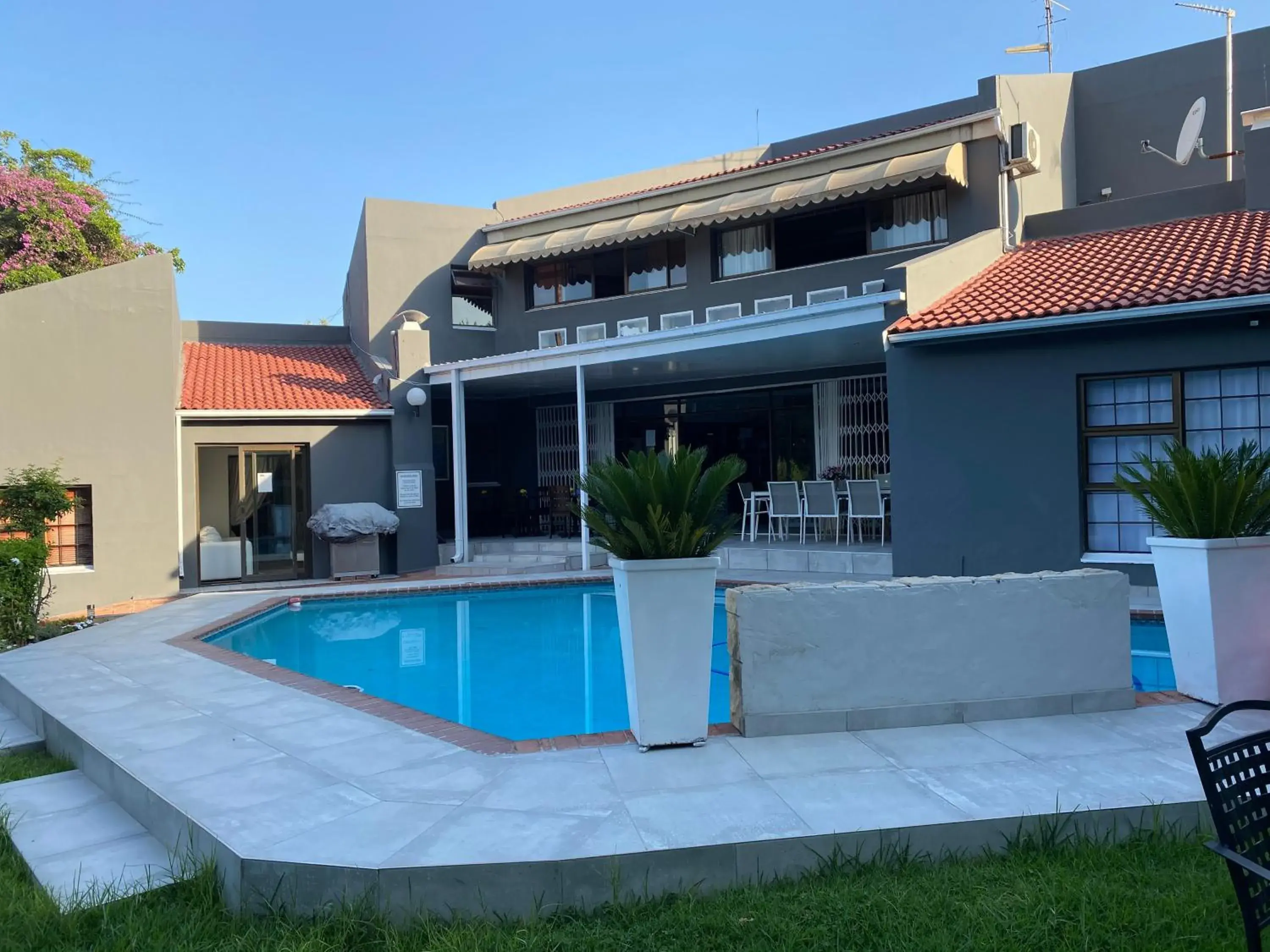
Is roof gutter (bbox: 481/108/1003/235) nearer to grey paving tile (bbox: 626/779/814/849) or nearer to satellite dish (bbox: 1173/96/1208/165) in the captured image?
satellite dish (bbox: 1173/96/1208/165)

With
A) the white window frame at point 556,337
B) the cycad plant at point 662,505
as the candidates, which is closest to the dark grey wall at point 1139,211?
the white window frame at point 556,337

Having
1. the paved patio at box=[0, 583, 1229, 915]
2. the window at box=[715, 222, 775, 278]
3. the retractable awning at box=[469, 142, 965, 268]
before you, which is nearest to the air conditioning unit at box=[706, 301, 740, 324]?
the window at box=[715, 222, 775, 278]

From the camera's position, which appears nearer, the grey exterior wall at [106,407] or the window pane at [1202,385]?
the window pane at [1202,385]

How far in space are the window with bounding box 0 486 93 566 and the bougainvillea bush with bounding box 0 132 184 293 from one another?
8.92m

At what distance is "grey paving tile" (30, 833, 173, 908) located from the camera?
3.84m

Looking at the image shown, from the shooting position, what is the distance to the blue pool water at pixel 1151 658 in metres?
7.80

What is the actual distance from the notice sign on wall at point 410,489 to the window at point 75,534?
4.87m

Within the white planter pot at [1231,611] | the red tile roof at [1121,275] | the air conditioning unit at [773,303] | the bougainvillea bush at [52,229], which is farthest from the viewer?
the bougainvillea bush at [52,229]

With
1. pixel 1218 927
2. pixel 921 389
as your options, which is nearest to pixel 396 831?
pixel 1218 927

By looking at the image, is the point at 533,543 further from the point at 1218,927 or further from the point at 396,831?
the point at 1218,927

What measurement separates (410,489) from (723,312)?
670cm

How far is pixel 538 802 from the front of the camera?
4.45 meters

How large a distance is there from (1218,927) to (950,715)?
250 cm

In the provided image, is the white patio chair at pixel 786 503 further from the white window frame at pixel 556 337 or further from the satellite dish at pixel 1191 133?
the satellite dish at pixel 1191 133
